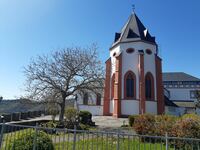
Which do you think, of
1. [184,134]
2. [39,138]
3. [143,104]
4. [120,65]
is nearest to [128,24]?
[120,65]

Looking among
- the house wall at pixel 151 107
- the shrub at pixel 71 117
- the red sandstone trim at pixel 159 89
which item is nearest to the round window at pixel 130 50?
the red sandstone trim at pixel 159 89

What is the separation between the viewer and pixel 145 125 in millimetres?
13102

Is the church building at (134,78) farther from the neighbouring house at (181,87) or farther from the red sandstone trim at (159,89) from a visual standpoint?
the neighbouring house at (181,87)

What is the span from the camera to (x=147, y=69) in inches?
1253

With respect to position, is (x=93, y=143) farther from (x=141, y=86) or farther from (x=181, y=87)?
(x=181, y=87)

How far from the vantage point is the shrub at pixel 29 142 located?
6.70 m

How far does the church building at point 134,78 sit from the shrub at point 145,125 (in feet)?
54.4

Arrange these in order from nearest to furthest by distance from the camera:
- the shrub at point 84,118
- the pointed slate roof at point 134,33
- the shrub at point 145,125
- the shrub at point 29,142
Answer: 1. the shrub at point 29,142
2. the shrub at point 145,125
3. the shrub at point 84,118
4. the pointed slate roof at point 134,33

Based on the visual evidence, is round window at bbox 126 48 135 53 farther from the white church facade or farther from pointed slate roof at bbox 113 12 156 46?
pointed slate roof at bbox 113 12 156 46

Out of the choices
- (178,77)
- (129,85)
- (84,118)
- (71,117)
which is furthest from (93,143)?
(178,77)

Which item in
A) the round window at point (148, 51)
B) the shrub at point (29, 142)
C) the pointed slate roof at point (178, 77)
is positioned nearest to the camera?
the shrub at point (29, 142)

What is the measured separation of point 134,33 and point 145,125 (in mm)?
22795

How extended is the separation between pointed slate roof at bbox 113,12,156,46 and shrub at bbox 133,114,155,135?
20.5 metres

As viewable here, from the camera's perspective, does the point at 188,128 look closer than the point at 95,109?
Yes
